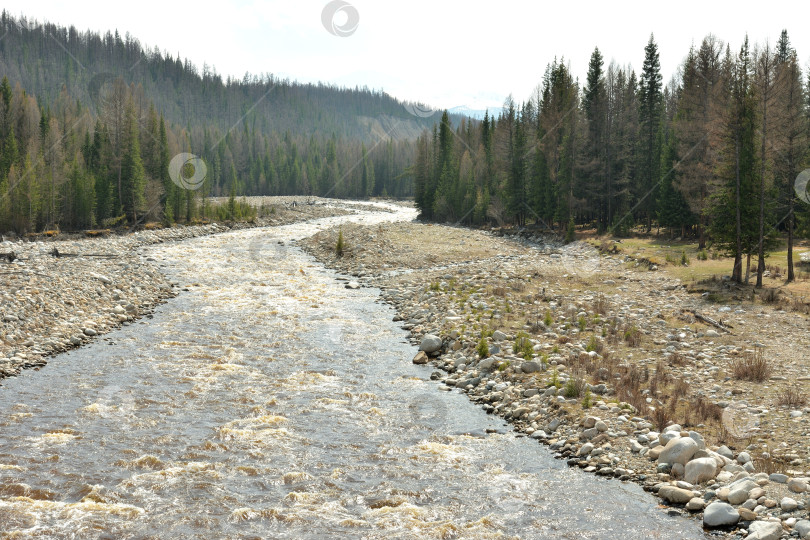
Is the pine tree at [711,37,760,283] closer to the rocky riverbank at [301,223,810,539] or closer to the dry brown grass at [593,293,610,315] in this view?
the rocky riverbank at [301,223,810,539]

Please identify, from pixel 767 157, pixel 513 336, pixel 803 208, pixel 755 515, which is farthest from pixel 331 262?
pixel 755 515

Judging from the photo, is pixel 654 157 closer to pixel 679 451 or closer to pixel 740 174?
pixel 740 174

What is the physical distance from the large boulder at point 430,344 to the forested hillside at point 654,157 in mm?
18370

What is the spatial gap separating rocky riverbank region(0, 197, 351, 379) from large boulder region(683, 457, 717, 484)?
57.4ft

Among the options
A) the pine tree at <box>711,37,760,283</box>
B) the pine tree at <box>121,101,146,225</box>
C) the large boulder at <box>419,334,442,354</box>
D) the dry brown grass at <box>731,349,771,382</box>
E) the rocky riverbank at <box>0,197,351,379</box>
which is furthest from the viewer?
the pine tree at <box>121,101,146,225</box>

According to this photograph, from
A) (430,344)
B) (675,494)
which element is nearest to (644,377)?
(675,494)

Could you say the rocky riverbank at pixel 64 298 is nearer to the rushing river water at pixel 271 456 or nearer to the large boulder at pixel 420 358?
the rushing river water at pixel 271 456

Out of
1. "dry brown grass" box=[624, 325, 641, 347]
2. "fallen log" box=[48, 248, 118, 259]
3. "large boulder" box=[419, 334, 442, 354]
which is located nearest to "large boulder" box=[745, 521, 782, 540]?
"dry brown grass" box=[624, 325, 641, 347]

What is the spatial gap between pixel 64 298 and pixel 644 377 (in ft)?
71.8

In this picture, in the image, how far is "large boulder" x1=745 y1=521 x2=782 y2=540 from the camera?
8398 mm

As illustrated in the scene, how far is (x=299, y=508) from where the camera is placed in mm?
9898

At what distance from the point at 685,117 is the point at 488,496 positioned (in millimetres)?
49884

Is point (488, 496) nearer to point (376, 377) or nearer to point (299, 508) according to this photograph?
point (299, 508)

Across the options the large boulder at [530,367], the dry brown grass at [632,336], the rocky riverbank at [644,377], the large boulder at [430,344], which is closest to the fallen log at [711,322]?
the rocky riverbank at [644,377]
